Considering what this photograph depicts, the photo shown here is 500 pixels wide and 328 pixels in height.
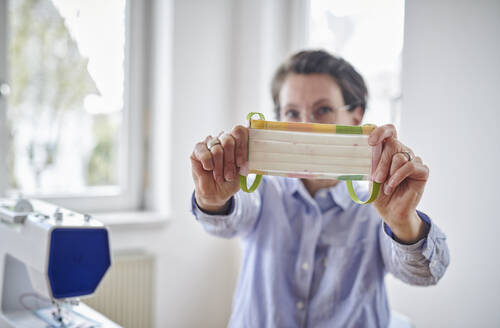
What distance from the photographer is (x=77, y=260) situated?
0.97 m

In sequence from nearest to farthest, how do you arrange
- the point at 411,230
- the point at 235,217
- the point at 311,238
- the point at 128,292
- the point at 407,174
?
1. the point at 407,174
2. the point at 411,230
3. the point at 235,217
4. the point at 311,238
5. the point at 128,292

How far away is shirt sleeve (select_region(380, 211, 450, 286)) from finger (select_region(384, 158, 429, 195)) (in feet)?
→ 0.55

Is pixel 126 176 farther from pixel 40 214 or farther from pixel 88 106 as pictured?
pixel 40 214

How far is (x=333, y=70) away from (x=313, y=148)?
1.76 feet

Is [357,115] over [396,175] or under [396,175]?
over

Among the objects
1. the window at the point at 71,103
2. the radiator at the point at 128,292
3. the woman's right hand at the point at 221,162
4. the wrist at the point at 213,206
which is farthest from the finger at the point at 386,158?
the window at the point at 71,103

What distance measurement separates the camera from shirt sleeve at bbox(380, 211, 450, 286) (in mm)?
890

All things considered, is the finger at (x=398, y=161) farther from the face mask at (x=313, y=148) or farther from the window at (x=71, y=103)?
the window at (x=71, y=103)

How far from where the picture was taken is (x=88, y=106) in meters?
2.15

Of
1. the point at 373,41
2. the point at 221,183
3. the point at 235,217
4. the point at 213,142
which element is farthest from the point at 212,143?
the point at 373,41

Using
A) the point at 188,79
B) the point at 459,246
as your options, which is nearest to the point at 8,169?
the point at 188,79

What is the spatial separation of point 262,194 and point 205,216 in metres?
0.32

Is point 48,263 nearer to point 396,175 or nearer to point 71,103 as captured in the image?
point 396,175

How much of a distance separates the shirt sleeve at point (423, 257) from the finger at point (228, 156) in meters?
0.36
